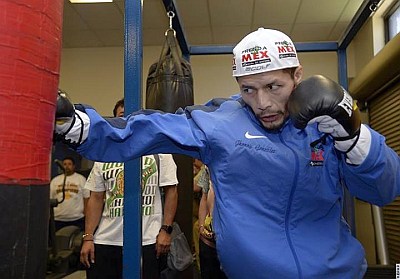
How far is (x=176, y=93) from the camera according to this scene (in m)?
2.64

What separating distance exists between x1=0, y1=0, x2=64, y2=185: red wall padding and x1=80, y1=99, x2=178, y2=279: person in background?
152 cm

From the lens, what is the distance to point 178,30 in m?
3.30

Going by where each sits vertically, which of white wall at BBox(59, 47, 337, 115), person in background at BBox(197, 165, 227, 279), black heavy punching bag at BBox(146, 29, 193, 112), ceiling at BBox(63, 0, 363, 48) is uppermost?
ceiling at BBox(63, 0, 363, 48)

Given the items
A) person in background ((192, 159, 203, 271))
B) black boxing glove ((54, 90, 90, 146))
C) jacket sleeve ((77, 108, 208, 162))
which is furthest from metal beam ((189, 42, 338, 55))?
black boxing glove ((54, 90, 90, 146))

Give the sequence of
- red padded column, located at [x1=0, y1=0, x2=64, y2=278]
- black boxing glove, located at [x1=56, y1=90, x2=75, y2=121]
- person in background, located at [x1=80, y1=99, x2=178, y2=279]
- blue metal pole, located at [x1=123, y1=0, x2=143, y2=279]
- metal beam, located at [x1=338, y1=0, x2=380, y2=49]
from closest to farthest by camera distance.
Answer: red padded column, located at [x1=0, y1=0, x2=64, y2=278] → black boxing glove, located at [x1=56, y1=90, x2=75, y2=121] → blue metal pole, located at [x1=123, y1=0, x2=143, y2=279] → person in background, located at [x1=80, y1=99, x2=178, y2=279] → metal beam, located at [x1=338, y1=0, x2=380, y2=49]

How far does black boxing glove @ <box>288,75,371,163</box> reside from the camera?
1.17m

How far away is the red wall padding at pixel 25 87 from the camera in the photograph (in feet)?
2.64

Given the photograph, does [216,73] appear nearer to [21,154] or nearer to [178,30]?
[178,30]

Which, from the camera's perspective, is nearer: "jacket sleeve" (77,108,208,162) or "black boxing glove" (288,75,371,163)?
"black boxing glove" (288,75,371,163)

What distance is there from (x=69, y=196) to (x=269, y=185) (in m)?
4.38

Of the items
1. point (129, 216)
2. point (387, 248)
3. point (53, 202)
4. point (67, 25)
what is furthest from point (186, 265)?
point (67, 25)

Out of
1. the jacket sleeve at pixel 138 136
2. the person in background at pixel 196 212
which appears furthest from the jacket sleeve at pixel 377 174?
the person in background at pixel 196 212

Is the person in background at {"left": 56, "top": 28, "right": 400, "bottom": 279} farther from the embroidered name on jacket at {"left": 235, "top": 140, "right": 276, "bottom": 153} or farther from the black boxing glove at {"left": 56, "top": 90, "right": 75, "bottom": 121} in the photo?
the black boxing glove at {"left": 56, "top": 90, "right": 75, "bottom": 121}

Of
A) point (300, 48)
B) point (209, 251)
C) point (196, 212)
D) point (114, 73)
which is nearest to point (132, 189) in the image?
point (209, 251)
